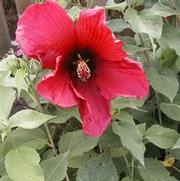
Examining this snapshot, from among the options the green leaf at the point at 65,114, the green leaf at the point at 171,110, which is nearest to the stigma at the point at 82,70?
the green leaf at the point at 65,114

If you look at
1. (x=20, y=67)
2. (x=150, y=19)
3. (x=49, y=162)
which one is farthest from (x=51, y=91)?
(x=150, y=19)

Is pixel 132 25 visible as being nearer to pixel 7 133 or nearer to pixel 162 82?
pixel 162 82

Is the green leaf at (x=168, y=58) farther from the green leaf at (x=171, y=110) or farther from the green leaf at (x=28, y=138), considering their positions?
the green leaf at (x=28, y=138)

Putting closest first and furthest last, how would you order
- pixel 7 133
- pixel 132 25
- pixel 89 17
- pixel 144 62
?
1. pixel 89 17
2. pixel 7 133
3. pixel 132 25
4. pixel 144 62

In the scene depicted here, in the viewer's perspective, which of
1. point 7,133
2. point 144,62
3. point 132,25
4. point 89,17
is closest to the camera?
point 89,17

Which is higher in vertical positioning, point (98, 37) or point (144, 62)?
point (98, 37)

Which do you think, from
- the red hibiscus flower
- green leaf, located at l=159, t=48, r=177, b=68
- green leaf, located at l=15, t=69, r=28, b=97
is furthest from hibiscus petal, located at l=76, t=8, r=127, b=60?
green leaf, located at l=159, t=48, r=177, b=68

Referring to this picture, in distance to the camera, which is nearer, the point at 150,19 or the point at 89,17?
the point at 89,17
